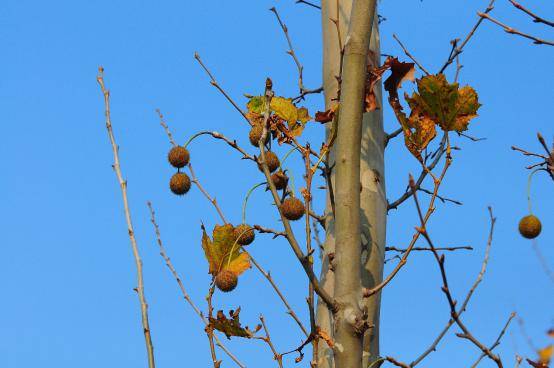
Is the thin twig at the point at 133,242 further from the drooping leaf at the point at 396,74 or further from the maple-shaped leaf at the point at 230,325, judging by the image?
the drooping leaf at the point at 396,74

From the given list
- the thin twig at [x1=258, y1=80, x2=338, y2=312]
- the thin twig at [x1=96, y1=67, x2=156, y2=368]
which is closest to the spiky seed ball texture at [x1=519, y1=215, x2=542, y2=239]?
the thin twig at [x1=258, y1=80, x2=338, y2=312]

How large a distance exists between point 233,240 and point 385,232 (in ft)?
2.18

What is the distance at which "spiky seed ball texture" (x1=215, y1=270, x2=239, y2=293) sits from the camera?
254 centimetres

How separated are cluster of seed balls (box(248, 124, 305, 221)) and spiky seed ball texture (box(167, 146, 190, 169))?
0.26 m

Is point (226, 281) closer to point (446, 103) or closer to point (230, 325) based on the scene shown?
point (230, 325)

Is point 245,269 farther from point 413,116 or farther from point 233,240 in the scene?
point 413,116

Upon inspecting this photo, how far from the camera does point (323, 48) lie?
3.42 meters

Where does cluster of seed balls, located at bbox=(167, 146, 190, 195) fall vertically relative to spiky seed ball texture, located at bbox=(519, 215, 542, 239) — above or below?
below

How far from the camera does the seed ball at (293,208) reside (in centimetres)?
277

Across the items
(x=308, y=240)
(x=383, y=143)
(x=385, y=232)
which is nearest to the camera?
(x=308, y=240)

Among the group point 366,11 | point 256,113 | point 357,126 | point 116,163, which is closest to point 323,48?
point 256,113

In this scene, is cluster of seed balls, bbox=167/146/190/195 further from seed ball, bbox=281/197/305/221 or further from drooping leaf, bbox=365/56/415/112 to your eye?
drooping leaf, bbox=365/56/415/112

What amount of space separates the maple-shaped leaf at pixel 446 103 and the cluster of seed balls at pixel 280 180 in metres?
0.56

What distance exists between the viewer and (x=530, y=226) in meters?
3.65
